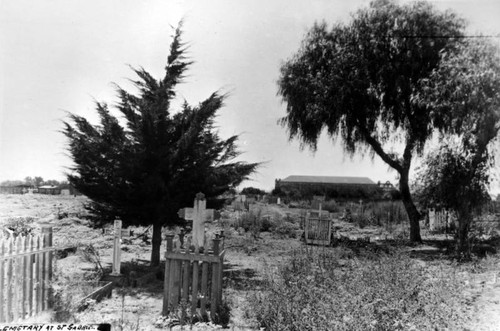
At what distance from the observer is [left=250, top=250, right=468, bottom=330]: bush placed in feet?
15.2

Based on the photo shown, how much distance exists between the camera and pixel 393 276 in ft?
20.3

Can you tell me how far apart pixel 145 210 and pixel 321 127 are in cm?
952

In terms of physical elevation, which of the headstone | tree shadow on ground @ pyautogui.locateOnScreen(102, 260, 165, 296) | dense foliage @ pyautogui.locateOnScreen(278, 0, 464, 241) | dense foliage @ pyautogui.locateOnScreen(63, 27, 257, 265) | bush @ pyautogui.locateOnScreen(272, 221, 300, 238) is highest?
dense foliage @ pyautogui.locateOnScreen(278, 0, 464, 241)

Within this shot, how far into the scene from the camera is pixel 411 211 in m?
15.5

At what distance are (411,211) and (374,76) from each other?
530 cm

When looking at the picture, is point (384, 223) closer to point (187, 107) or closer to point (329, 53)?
point (329, 53)

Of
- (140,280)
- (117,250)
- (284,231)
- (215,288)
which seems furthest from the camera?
(284,231)

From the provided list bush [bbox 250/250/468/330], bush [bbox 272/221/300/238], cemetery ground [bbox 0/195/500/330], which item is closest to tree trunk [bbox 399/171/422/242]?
bush [bbox 272/221/300/238]

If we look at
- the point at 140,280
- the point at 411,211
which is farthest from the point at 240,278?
the point at 411,211

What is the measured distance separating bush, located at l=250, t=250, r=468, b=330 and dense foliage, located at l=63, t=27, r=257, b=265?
10.3ft

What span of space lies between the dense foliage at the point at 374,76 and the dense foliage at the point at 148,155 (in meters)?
7.21

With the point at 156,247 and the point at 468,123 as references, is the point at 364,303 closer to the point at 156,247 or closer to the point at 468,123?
the point at 156,247

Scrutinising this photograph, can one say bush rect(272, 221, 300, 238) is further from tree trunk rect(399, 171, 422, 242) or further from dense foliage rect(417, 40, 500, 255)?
dense foliage rect(417, 40, 500, 255)

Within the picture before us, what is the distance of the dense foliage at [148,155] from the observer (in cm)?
820
